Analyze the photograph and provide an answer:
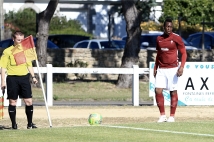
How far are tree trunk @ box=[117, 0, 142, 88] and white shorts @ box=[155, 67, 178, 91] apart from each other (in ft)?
40.4

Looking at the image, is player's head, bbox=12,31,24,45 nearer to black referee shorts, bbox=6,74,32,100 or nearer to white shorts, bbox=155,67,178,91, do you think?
black referee shorts, bbox=6,74,32,100

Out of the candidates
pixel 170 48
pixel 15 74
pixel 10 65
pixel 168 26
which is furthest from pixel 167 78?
pixel 10 65

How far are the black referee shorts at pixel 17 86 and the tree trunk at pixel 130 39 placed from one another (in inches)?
516

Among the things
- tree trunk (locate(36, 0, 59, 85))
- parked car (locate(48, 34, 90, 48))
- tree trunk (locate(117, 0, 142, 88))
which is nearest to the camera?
tree trunk (locate(36, 0, 59, 85))

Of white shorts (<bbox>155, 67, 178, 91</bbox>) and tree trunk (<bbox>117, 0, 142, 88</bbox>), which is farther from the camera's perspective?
tree trunk (<bbox>117, 0, 142, 88</bbox>)

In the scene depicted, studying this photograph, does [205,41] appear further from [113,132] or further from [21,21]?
[113,132]

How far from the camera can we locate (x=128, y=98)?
25.0 m

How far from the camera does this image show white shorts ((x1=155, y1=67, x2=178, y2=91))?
1554 centimetres

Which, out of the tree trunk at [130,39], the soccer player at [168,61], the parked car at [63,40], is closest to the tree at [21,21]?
the parked car at [63,40]

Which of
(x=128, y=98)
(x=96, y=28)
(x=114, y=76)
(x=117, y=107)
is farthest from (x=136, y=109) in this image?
(x=96, y=28)

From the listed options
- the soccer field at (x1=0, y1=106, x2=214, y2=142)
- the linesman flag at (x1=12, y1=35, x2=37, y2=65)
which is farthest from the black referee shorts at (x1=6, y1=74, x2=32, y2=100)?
the soccer field at (x1=0, y1=106, x2=214, y2=142)

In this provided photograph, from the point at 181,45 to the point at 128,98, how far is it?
9637mm

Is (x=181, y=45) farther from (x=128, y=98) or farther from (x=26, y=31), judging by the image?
(x=26, y=31)

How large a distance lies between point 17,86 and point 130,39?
13.7 metres
